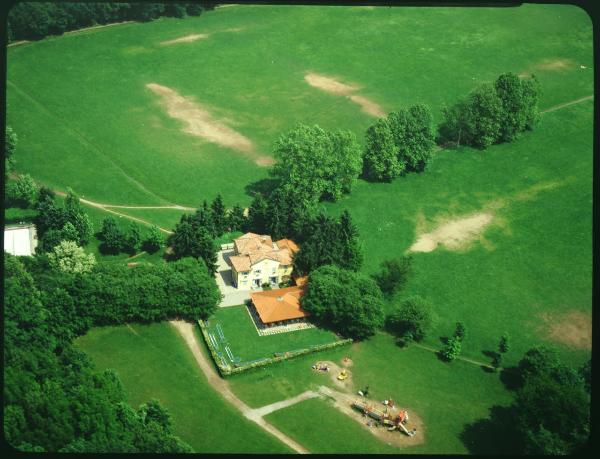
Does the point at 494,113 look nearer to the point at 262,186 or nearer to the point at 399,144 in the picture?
the point at 399,144

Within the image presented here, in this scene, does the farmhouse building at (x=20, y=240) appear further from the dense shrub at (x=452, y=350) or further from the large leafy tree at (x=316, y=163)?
the dense shrub at (x=452, y=350)

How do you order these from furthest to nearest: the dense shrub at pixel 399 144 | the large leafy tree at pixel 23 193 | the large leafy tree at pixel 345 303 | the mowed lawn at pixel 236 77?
the mowed lawn at pixel 236 77, the dense shrub at pixel 399 144, the large leafy tree at pixel 23 193, the large leafy tree at pixel 345 303

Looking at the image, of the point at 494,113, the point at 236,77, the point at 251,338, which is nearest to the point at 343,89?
the point at 236,77

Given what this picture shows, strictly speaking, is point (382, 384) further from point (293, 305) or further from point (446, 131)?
point (446, 131)

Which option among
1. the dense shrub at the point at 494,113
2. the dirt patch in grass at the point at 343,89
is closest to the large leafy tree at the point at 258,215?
the dirt patch in grass at the point at 343,89

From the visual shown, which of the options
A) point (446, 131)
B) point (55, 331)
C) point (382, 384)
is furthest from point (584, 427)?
point (446, 131)

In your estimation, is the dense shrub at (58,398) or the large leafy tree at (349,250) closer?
the dense shrub at (58,398)
